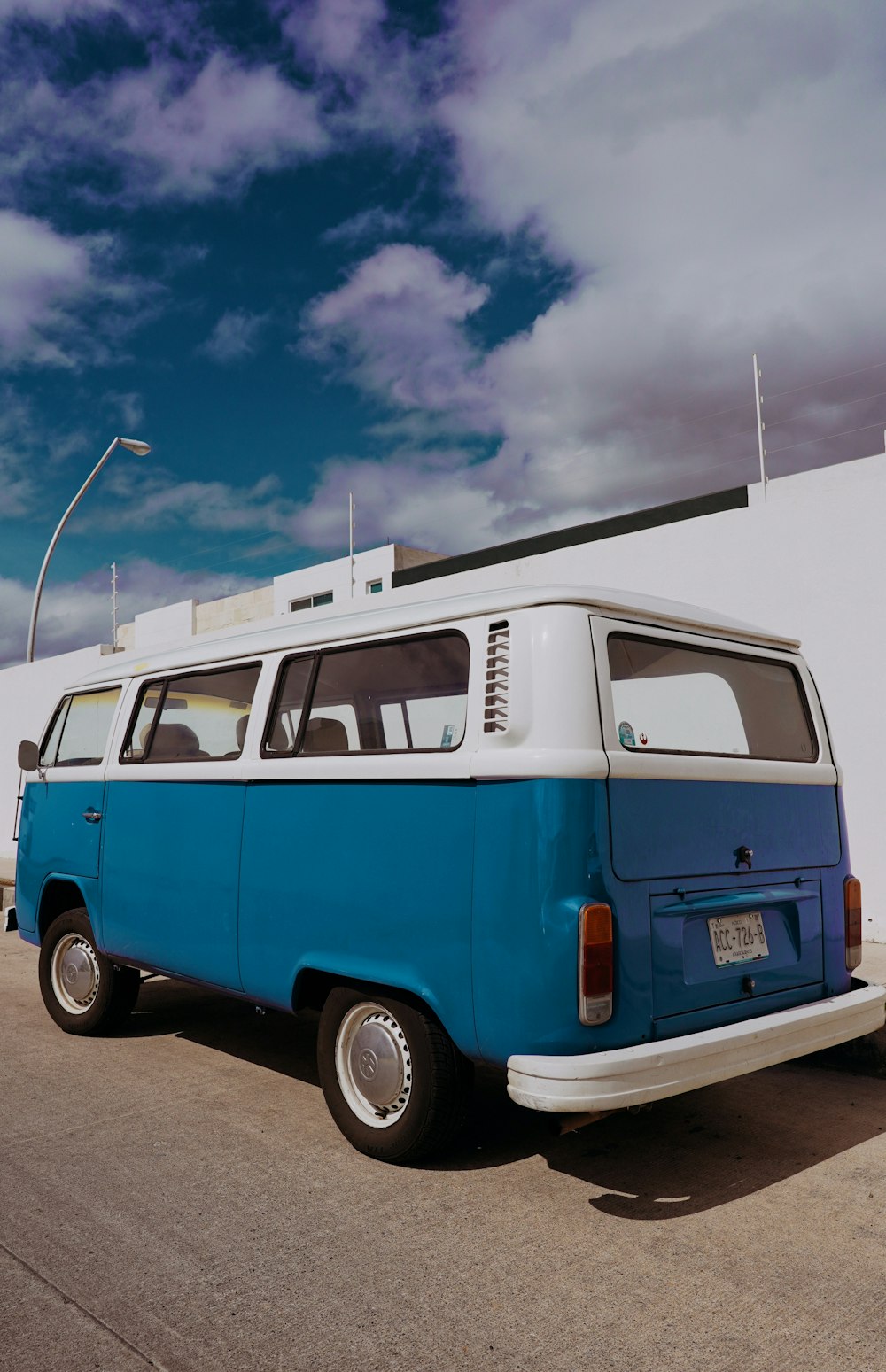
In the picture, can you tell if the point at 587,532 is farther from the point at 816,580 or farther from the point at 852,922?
the point at 852,922

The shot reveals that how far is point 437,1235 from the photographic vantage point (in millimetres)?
3119

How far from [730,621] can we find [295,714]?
5.95ft

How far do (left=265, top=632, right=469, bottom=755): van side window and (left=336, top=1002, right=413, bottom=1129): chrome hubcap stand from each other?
3.29 feet

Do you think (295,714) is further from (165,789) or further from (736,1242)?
(736,1242)

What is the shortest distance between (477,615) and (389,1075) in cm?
170

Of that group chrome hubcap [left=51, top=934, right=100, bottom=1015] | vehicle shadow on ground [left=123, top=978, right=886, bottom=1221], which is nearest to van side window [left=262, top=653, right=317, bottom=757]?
vehicle shadow on ground [left=123, top=978, right=886, bottom=1221]

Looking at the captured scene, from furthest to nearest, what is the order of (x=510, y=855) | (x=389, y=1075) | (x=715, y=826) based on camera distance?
(x=389, y=1075)
(x=715, y=826)
(x=510, y=855)

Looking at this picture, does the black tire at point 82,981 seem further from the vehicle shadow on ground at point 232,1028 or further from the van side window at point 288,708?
the van side window at point 288,708

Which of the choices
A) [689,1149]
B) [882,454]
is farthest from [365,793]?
[882,454]

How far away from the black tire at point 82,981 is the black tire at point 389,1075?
1.98 m

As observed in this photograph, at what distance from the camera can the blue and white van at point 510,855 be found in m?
3.12

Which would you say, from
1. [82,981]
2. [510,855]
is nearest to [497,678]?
[510,855]

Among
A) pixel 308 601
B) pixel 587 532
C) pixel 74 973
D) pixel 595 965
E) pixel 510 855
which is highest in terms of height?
pixel 308 601

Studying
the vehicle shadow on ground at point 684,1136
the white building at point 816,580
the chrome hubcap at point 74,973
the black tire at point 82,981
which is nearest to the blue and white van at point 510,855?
the vehicle shadow on ground at point 684,1136
